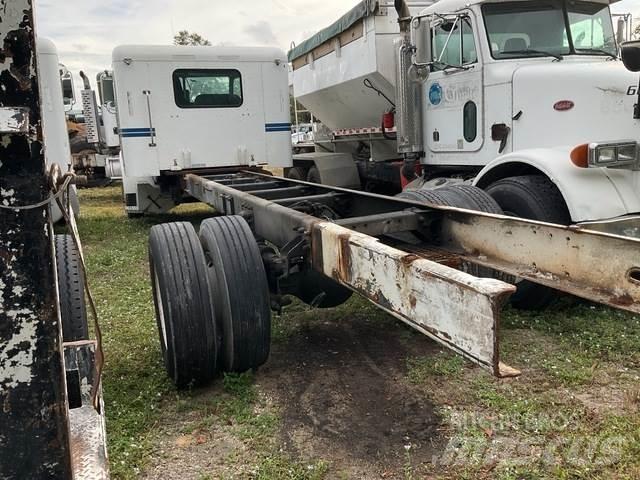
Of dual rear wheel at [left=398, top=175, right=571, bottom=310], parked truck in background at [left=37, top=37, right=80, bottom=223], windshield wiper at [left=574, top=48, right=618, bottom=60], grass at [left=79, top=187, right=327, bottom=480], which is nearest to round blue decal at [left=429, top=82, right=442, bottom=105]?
windshield wiper at [left=574, top=48, right=618, bottom=60]

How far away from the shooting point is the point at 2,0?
124 cm

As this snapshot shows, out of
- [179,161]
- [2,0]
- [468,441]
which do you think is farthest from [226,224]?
[179,161]

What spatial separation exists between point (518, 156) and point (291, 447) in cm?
307

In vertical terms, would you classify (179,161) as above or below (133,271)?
above

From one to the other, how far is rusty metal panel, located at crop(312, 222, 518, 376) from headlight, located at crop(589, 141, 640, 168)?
7.65ft

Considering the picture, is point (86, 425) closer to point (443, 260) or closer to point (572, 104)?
point (443, 260)

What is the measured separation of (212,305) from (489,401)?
156cm

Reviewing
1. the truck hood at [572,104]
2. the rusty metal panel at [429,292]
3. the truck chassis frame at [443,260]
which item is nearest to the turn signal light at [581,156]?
the truck hood at [572,104]

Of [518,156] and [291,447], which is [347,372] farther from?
[518,156]

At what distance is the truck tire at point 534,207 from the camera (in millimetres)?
4520

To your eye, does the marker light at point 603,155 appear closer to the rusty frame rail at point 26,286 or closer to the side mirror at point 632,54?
the side mirror at point 632,54

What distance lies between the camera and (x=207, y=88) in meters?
8.91

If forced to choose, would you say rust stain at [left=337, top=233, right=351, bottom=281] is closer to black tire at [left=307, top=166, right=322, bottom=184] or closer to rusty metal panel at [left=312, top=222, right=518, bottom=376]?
rusty metal panel at [left=312, top=222, right=518, bottom=376]

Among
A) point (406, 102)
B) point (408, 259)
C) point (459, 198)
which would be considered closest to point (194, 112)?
point (406, 102)
